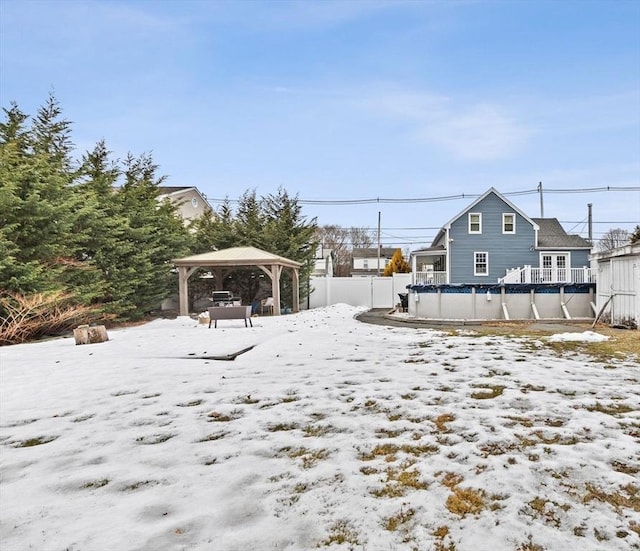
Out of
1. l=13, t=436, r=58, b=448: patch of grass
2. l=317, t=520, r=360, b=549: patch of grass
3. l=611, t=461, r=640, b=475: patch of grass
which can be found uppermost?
l=317, t=520, r=360, b=549: patch of grass

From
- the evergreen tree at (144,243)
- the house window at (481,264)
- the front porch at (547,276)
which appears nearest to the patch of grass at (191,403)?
the evergreen tree at (144,243)

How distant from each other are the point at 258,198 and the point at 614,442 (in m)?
18.7

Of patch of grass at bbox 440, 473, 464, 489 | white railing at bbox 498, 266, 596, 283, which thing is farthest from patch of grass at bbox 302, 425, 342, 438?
white railing at bbox 498, 266, 596, 283

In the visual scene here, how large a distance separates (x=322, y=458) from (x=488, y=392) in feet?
7.76

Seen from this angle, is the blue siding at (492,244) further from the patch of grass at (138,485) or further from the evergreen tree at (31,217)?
the patch of grass at (138,485)

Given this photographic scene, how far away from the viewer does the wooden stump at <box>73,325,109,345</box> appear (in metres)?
8.51

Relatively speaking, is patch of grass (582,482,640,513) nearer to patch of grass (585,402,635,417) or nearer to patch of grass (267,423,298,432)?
patch of grass (585,402,635,417)

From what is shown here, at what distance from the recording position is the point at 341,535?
1.92 meters

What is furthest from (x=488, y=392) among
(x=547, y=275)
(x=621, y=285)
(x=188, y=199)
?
(x=188, y=199)

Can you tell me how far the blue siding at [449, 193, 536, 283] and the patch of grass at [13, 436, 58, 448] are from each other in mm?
21540

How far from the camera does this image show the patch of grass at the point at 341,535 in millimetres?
1861

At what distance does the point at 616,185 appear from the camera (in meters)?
33.2

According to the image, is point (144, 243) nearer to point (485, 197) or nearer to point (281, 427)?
point (281, 427)

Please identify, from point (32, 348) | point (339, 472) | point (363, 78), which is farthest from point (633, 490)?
point (363, 78)
